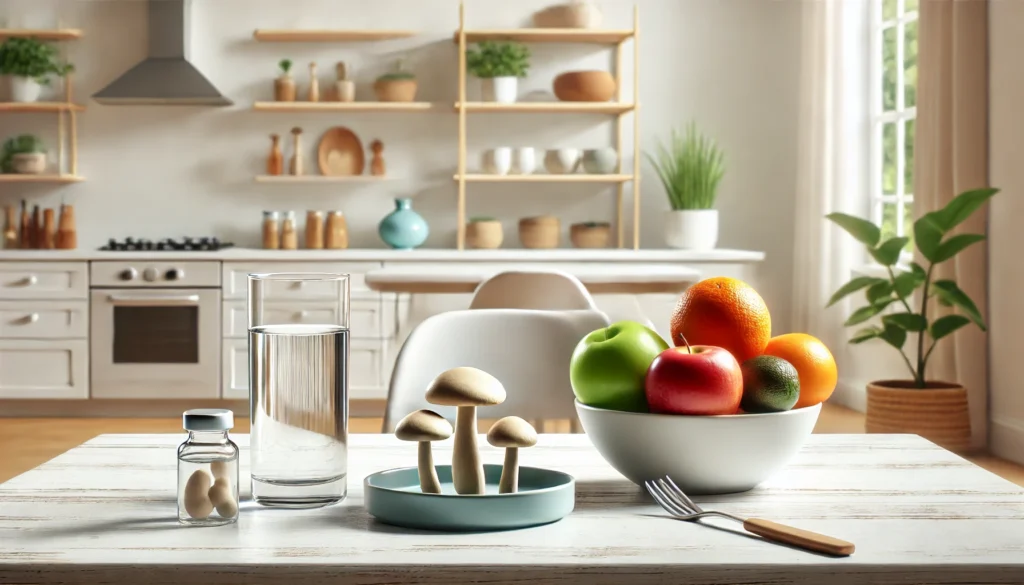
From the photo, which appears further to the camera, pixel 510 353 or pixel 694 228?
pixel 694 228

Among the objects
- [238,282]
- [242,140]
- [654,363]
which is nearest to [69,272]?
[238,282]

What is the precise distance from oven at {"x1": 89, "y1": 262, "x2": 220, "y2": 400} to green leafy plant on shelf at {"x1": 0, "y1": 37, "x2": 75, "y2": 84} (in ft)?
3.61

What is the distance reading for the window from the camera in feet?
15.8

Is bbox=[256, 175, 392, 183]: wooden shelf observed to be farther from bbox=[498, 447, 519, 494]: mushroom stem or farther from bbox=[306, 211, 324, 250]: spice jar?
bbox=[498, 447, 519, 494]: mushroom stem

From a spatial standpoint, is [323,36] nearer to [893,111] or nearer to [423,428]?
[893,111]

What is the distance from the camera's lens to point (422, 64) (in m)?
5.52

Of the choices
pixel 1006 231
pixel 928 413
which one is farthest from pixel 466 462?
pixel 1006 231

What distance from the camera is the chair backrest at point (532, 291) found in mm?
2744

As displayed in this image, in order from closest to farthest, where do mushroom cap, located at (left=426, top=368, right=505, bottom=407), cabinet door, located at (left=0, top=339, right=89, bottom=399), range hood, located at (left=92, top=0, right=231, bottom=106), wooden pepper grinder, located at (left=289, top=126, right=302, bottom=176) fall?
mushroom cap, located at (left=426, top=368, right=505, bottom=407) → cabinet door, located at (left=0, top=339, right=89, bottom=399) → range hood, located at (left=92, top=0, right=231, bottom=106) → wooden pepper grinder, located at (left=289, top=126, right=302, bottom=176)

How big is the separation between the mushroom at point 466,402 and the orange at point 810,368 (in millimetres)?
298

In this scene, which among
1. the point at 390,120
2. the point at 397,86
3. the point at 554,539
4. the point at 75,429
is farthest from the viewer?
the point at 390,120

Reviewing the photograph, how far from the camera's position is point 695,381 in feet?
3.11

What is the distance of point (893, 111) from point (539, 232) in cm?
166

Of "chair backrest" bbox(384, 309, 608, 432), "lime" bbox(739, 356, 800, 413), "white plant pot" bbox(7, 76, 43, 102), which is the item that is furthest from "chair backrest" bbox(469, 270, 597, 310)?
"white plant pot" bbox(7, 76, 43, 102)
